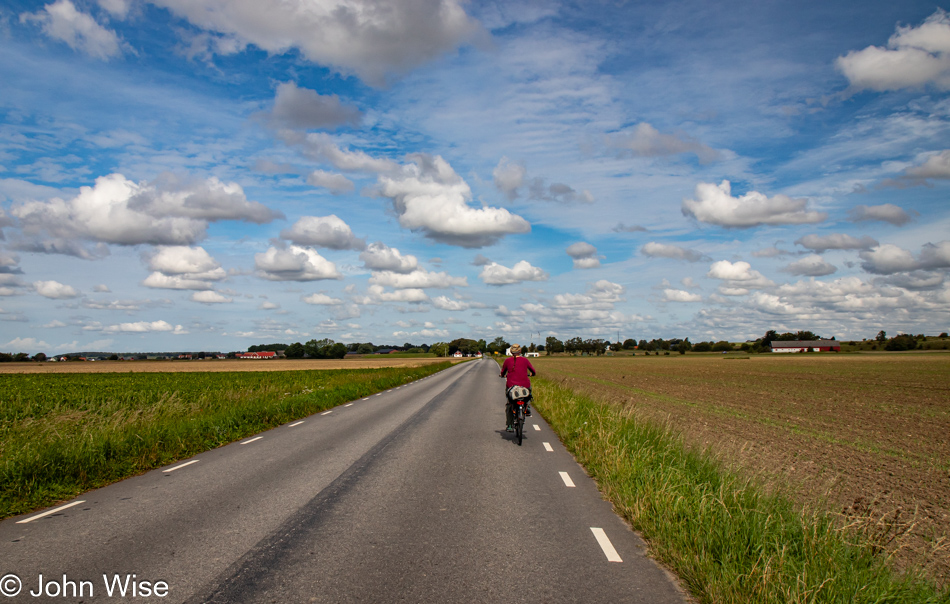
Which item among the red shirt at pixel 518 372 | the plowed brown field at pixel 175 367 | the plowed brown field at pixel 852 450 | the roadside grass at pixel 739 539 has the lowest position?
the plowed brown field at pixel 175 367

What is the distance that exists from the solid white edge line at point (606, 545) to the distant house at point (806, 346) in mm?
205046

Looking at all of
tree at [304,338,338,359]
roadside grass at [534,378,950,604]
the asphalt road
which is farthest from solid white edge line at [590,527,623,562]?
tree at [304,338,338,359]

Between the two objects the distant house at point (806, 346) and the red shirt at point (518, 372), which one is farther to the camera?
the distant house at point (806, 346)

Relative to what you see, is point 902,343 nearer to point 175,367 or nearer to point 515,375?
point 175,367

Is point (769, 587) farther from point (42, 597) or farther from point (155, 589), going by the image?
point (42, 597)

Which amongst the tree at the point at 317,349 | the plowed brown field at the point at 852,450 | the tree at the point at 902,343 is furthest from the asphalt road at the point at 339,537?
the tree at the point at 902,343

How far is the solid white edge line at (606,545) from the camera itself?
16.1 feet

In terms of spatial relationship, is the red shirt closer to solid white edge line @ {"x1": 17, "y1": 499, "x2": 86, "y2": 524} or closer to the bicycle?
the bicycle

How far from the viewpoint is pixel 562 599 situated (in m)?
4.03

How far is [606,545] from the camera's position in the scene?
5230 mm

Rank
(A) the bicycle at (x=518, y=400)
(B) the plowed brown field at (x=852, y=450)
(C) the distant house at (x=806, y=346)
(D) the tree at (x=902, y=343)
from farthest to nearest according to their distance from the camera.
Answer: (C) the distant house at (x=806, y=346) → (D) the tree at (x=902, y=343) → (A) the bicycle at (x=518, y=400) → (B) the plowed brown field at (x=852, y=450)

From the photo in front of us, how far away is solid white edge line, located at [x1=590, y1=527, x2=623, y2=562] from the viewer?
4.90m

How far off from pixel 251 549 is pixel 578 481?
4766 mm

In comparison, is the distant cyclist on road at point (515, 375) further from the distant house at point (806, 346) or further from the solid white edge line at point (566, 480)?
the distant house at point (806, 346)
